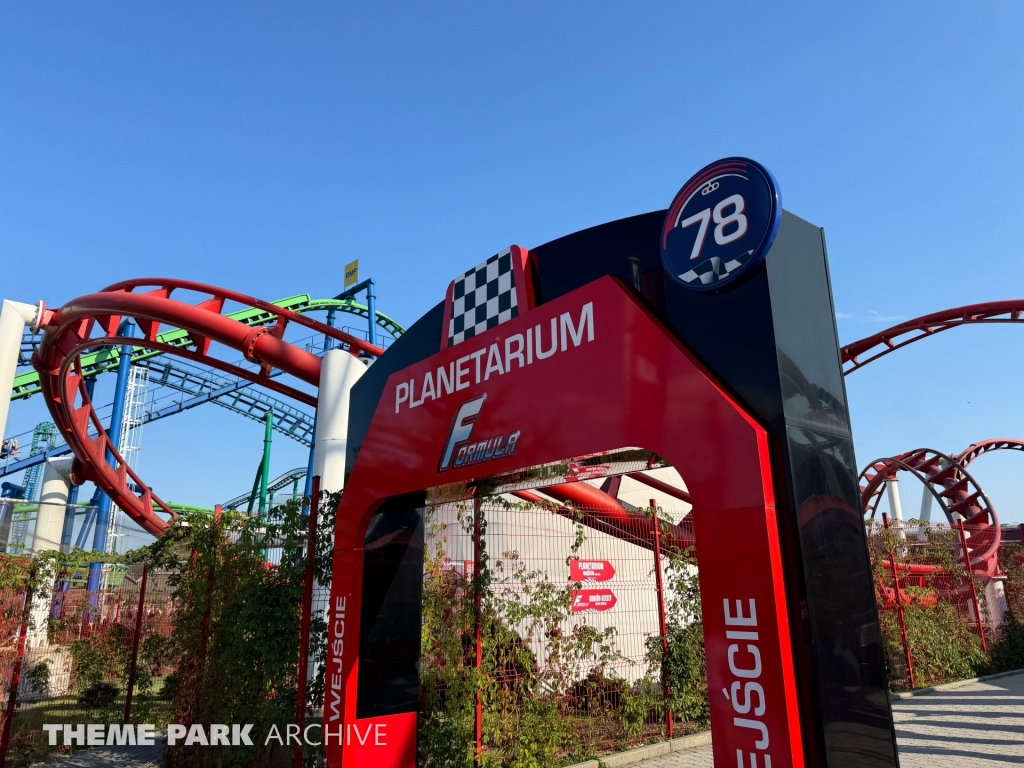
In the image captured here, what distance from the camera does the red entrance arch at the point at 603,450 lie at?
2.81 m

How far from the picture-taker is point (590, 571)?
7.51 meters

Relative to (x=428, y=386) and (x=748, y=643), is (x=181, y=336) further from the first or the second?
(x=748, y=643)

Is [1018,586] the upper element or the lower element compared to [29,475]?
lower

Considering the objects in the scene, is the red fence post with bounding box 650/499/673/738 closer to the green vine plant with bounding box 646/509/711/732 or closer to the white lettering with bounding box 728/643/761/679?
the green vine plant with bounding box 646/509/711/732

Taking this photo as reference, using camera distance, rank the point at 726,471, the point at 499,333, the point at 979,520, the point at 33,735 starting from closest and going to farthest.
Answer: the point at 726,471 < the point at 499,333 < the point at 33,735 < the point at 979,520

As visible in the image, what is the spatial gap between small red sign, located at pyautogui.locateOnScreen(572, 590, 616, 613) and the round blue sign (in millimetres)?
4754

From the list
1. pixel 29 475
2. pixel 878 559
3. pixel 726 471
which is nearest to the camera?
pixel 726 471

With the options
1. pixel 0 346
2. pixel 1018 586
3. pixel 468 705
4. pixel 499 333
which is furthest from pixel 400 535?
pixel 1018 586

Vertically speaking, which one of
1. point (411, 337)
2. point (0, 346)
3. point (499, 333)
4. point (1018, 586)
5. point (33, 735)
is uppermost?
point (0, 346)

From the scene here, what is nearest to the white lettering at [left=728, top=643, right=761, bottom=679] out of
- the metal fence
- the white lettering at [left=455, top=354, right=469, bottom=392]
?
the white lettering at [left=455, top=354, right=469, bottom=392]

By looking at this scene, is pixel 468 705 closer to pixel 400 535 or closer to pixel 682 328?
pixel 400 535

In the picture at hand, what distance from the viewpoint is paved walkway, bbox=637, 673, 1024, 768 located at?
6.40 metres

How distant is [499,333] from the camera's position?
4828 millimetres

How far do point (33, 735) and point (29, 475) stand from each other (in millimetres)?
29575
